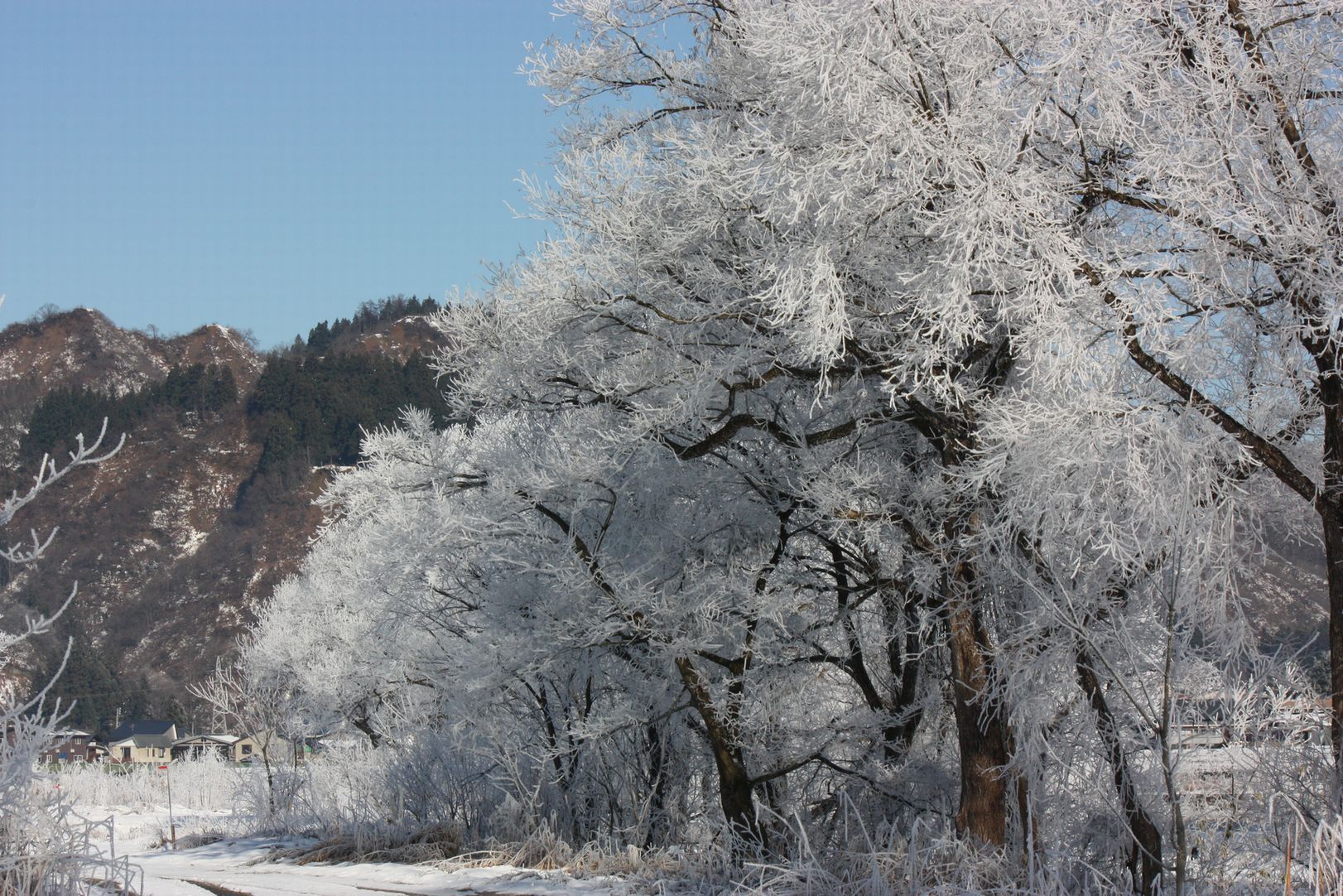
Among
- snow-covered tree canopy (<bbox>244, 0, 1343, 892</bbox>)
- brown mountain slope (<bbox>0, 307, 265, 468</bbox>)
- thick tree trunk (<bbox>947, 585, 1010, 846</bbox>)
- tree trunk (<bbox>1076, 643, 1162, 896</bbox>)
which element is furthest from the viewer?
brown mountain slope (<bbox>0, 307, 265, 468</bbox>)

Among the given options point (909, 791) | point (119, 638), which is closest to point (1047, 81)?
point (909, 791)

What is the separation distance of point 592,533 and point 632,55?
149 inches

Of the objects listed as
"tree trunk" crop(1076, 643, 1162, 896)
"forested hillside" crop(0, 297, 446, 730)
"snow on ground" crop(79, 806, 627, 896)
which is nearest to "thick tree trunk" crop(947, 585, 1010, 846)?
"tree trunk" crop(1076, 643, 1162, 896)

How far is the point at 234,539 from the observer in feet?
371

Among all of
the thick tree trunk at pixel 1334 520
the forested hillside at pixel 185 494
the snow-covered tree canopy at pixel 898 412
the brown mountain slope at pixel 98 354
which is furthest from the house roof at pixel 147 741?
the brown mountain slope at pixel 98 354

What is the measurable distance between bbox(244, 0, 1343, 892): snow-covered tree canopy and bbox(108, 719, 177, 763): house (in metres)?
61.0

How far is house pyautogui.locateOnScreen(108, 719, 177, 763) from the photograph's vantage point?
63.7 meters

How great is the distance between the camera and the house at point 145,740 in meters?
63.7

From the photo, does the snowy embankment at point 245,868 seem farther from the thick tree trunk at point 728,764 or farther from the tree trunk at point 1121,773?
the tree trunk at point 1121,773

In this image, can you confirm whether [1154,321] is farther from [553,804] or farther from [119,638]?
[119,638]

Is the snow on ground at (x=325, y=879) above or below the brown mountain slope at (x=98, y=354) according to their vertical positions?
below

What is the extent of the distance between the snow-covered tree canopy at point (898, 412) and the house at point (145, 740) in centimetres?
6102

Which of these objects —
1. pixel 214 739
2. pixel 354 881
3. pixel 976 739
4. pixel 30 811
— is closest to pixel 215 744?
pixel 214 739

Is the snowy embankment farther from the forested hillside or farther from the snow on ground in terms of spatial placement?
the forested hillside
